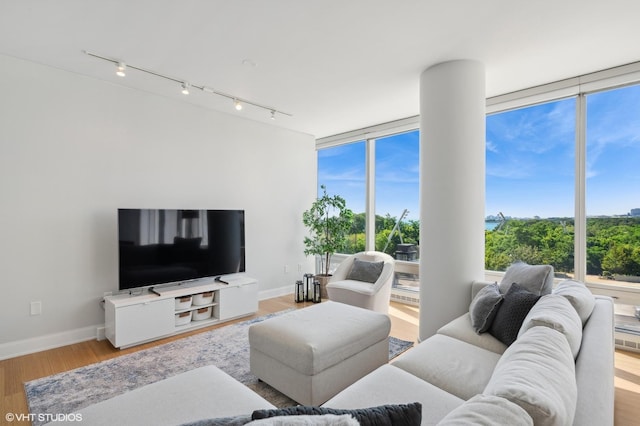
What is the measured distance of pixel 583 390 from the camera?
Answer: 1.09m

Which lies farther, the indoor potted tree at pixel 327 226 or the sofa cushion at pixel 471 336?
the indoor potted tree at pixel 327 226

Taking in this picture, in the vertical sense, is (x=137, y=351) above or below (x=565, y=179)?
below

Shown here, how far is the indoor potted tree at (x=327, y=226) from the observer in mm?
5066

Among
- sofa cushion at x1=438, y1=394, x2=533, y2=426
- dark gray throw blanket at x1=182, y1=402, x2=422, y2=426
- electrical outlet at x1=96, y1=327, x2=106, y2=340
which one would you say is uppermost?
sofa cushion at x1=438, y1=394, x2=533, y2=426

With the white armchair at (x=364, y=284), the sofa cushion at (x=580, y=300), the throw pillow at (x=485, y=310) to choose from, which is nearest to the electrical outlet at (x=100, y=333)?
the white armchair at (x=364, y=284)

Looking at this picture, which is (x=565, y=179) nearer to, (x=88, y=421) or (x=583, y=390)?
(x=583, y=390)

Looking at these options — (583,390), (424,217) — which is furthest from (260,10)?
(583,390)

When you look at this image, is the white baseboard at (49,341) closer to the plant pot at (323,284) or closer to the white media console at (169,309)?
the white media console at (169,309)

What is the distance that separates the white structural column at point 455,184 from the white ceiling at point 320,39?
0.26 meters

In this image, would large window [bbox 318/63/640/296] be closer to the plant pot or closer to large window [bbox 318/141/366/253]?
large window [bbox 318/141/366/253]

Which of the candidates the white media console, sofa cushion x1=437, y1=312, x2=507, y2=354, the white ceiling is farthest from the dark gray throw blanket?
the white media console

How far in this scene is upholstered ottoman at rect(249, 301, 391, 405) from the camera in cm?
207

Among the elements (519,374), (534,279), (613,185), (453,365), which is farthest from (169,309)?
(613,185)

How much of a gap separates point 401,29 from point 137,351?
3730mm
